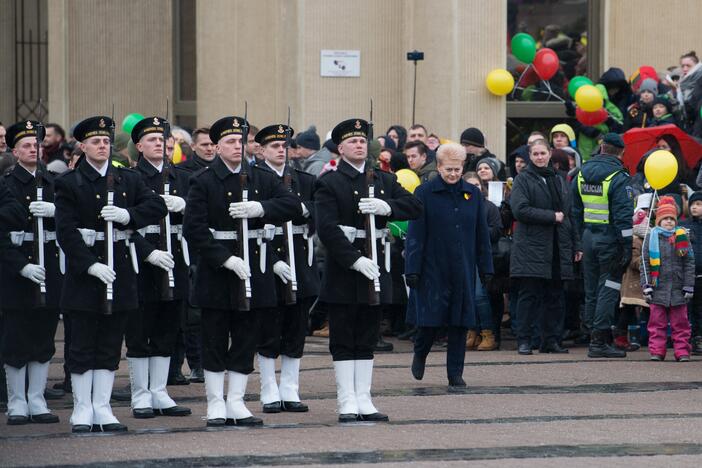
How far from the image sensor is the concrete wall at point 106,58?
25359 mm

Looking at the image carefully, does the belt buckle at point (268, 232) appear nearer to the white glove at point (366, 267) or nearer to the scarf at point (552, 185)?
the white glove at point (366, 267)

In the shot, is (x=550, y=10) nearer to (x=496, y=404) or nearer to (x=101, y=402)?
(x=496, y=404)

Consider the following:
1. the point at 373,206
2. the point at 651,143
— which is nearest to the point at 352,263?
the point at 373,206

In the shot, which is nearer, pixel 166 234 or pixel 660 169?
pixel 166 234

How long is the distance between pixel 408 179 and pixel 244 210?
5.57m

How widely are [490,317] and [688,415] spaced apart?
14.6ft

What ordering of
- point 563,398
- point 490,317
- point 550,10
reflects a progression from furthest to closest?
point 550,10 < point 490,317 < point 563,398

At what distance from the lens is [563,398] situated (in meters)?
12.2

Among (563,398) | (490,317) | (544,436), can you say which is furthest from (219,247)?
(490,317)

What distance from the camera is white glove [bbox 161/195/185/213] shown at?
11.9 metres

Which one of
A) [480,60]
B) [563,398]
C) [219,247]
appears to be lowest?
[563,398]

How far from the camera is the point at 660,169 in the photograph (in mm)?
15312

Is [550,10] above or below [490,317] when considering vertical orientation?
above

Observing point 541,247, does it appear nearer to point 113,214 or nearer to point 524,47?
point 113,214
